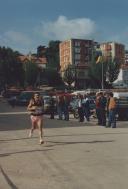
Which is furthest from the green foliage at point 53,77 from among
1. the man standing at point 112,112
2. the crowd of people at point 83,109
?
the man standing at point 112,112

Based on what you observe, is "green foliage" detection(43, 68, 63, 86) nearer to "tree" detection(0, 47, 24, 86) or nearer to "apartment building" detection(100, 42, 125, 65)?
"tree" detection(0, 47, 24, 86)

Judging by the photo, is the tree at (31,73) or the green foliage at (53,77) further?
the green foliage at (53,77)

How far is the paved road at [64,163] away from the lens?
11414 millimetres

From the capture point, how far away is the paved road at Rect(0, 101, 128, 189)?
11414 mm

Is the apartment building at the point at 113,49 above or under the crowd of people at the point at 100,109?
above

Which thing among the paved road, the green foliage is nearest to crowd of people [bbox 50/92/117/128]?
the paved road

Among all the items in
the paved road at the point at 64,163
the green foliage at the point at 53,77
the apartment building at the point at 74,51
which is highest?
the apartment building at the point at 74,51

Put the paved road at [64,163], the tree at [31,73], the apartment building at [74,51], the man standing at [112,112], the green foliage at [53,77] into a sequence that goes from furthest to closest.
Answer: the apartment building at [74,51] < the green foliage at [53,77] < the tree at [31,73] < the man standing at [112,112] < the paved road at [64,163]

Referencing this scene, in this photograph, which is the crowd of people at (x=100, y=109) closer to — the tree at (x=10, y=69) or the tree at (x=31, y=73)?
the tree at (x=10, y=69)

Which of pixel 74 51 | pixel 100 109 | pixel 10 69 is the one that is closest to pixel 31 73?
pixel 10 69

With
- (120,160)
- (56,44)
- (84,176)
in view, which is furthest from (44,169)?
(56,44)

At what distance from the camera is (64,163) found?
14.3 meters

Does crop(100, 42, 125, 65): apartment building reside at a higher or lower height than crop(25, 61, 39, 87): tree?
higher

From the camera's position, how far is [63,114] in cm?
3850
